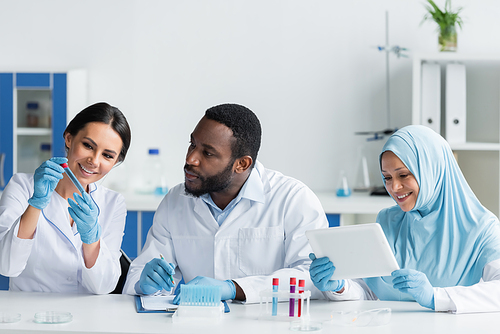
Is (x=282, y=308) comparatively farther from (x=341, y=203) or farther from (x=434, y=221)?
(x=341, y=203)

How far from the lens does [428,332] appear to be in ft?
3.98

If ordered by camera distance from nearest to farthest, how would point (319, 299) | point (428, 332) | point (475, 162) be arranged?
point (428, 332) → point (319, 299) → point (475, 162)

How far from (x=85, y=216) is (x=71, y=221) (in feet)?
0.86

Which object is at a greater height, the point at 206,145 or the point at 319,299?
the point at 206,145

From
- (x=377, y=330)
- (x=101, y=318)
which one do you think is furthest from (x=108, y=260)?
(x=377, y=330)

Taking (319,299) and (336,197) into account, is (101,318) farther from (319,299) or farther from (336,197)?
(336,197)

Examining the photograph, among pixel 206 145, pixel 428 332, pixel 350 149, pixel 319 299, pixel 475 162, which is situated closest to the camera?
pixel 428 332

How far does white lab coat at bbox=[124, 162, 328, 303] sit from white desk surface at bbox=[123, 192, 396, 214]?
36.8 inches

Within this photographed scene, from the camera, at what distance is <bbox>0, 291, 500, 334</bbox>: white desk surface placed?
1.23 meters

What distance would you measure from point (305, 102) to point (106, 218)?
5.93 ft

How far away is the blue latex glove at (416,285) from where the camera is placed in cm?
136

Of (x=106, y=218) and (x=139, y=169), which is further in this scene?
(x=139, y=169)

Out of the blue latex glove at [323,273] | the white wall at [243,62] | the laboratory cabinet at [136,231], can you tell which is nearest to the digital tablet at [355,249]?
the blue latex glove at [323,273]

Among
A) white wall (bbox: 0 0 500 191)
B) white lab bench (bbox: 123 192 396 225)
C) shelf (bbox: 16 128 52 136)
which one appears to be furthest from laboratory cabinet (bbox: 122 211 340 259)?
shelf (bbox: 16 128 52 136)
